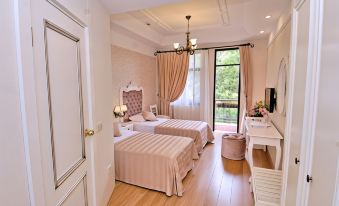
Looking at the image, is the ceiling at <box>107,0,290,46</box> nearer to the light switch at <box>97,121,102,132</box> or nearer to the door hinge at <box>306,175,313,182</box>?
the light switch at <box>97,121,102,132</box>

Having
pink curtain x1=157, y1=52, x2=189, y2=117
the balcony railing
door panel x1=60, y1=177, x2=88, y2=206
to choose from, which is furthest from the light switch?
the balcony railing

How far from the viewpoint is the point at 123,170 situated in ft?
9.10

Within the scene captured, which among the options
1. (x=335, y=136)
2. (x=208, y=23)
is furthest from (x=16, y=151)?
(x=208, y=23)

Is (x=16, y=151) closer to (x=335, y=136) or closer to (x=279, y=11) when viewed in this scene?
(x=335, y=136)

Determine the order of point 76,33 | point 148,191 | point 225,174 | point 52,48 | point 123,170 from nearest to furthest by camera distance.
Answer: point 52,48, point 76,33, point 148,191, point 123,170, point 225,174

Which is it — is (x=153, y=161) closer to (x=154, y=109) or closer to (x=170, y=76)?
(x=154, y=109)

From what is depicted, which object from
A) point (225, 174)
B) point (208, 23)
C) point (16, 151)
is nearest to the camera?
point (16, 151)

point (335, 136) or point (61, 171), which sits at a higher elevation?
point (335, 136)

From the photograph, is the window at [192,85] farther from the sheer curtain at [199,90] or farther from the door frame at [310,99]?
the door frame at [310,99]

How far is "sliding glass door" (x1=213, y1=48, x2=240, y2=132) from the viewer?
526cm

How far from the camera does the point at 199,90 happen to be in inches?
221

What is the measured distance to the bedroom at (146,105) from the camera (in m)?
0.86

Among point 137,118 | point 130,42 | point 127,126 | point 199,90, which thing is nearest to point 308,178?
point 127,126

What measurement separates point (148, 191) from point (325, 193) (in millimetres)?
2185
